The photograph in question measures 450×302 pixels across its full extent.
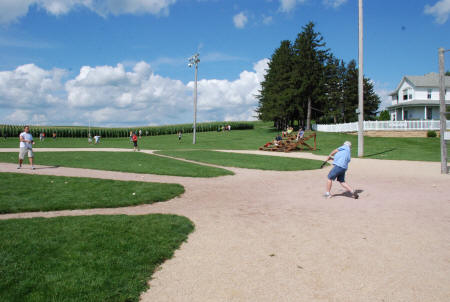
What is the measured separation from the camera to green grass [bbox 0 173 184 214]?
779 cm

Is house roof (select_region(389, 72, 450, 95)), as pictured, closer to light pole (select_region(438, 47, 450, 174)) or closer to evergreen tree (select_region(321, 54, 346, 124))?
evergreen tree (select_region(321, 54, 346, 124))

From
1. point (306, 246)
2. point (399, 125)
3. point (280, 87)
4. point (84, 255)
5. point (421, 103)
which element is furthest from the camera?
point (280, 87)

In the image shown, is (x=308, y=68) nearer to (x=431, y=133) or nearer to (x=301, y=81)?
(x=301, y=81)

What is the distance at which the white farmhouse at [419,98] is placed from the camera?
4547 centimetres

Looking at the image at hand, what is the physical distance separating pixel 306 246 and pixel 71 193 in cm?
685

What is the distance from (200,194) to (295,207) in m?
3.00

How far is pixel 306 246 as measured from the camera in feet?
17.2

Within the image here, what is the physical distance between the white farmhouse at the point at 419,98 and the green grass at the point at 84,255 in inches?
1864

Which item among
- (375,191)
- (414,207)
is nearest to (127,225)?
(414,207)

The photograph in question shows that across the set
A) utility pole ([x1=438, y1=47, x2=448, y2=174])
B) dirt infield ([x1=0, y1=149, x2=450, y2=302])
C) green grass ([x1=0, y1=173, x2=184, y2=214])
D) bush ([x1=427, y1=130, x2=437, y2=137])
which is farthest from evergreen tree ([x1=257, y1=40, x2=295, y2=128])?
green grass ([x1=0, y1=173, x2=184, y2=214])

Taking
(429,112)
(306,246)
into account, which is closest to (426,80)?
(429,112)

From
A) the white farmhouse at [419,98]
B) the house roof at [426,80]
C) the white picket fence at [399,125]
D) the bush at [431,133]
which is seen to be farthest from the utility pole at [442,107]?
the house roof at [426,80]

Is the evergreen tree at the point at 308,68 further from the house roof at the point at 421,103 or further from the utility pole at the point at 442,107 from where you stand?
the utility pole at the point at 442,107

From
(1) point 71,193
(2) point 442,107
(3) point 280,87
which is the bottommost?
(1) point 71,193
